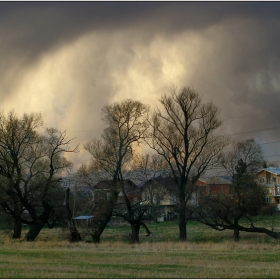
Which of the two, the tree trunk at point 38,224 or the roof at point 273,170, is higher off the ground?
the roof at point 273,170

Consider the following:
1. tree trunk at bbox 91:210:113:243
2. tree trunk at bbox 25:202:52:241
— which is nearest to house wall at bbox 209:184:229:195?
tree trunk at bbox 91:210:113:243

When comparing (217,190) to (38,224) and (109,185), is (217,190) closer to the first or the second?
(109,185)

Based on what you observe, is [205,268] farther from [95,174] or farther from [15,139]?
[95,174]

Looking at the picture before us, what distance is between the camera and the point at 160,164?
64125 millimetres

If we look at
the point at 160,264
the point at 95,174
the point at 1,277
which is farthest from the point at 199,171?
the point at 1,277

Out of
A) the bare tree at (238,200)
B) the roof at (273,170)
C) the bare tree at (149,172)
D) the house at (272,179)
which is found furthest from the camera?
the roof at (273,170)

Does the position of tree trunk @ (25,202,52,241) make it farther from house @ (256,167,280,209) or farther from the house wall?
house @ (256,167,280,209)

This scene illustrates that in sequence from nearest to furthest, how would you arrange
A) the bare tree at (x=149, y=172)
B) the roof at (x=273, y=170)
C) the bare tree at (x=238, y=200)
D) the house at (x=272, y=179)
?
Answer: the bare tree at (x=238, y=200) < the bare tree at (x=149, y=172) < the house at (x=272, y=179) < the roof at (x=273, y=170)

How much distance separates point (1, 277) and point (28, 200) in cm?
3086

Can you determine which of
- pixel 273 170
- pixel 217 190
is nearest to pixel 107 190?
pixel 217 190

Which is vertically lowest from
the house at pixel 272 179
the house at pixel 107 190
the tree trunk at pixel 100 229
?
the tree trunk at pixel 100 229

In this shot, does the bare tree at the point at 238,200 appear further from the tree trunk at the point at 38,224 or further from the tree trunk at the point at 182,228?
the tree trunk at the point at 38,224

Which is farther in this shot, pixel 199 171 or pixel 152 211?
pixel 152 211

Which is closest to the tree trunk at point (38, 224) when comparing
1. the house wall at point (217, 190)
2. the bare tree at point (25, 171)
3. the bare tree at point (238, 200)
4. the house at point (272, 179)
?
the bare tree at point (25, 171)
